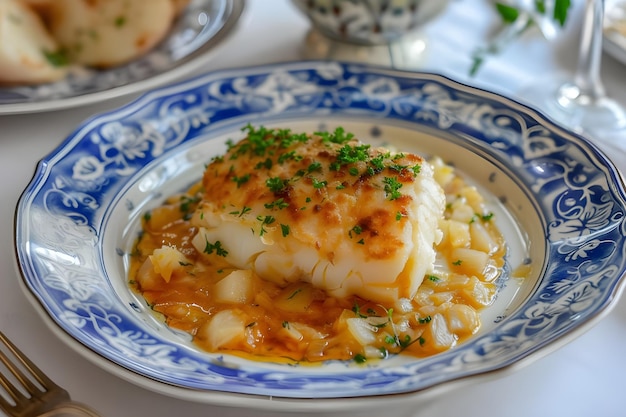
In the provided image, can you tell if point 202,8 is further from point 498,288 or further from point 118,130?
point 498,288

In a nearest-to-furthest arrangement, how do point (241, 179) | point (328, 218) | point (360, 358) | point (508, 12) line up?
point (360, 358), point (328, 218), point (241, 179), point (508, 12)

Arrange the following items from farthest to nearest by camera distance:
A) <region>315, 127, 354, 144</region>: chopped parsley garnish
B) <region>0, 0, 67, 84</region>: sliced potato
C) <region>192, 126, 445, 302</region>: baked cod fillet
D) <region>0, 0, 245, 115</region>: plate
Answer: <region>0, 0, 67, 84</region>: sliced potato
<region>0, 0, 245, 115</region>: plate
<region>315, 127, 354, 144</region>: chopped parsley garnish
<region>192, 126, 445, 302</region>: baked cod fillet

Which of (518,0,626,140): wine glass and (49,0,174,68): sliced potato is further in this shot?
(49,0,174,68): sliced potato

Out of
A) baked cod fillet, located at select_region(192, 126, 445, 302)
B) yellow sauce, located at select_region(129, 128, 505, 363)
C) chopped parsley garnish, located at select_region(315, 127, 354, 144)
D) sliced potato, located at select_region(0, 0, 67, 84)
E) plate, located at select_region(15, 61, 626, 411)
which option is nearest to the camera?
plate, located at select_region(15, 61, 626, 411)

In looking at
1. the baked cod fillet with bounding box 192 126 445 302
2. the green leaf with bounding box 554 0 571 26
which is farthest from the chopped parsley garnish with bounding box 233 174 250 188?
the green leaf with bounding box 554 0 571 26

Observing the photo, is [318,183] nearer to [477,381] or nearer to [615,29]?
[477,381]

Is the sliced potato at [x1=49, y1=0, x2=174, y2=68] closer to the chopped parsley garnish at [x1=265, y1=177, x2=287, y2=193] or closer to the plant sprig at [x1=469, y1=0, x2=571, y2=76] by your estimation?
the chopped parsley garnish at [x1=265, y1=177, x2=287, y2=193]

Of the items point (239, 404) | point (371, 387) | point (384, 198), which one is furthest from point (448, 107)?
point (239, 404)

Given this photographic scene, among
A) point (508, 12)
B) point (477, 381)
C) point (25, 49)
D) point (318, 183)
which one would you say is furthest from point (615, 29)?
point (25, 49)
